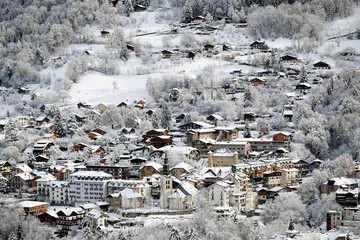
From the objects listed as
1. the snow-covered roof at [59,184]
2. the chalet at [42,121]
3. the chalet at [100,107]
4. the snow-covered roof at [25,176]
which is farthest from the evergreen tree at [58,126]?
the snow-covered roof at [59,184]

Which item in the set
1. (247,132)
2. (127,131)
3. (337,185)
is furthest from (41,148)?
(337,185)

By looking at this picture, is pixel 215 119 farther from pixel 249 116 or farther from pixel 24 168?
pixel 24 168

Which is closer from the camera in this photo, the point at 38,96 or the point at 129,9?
the point at 38,96

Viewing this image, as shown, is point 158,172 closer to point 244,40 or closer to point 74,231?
point 74,231

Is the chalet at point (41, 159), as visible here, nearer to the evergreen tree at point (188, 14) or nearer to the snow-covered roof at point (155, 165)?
the snow-covered roof at point (155, 165)

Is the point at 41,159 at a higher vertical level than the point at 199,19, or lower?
lower

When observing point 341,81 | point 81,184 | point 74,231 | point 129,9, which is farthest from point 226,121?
point 129,9
